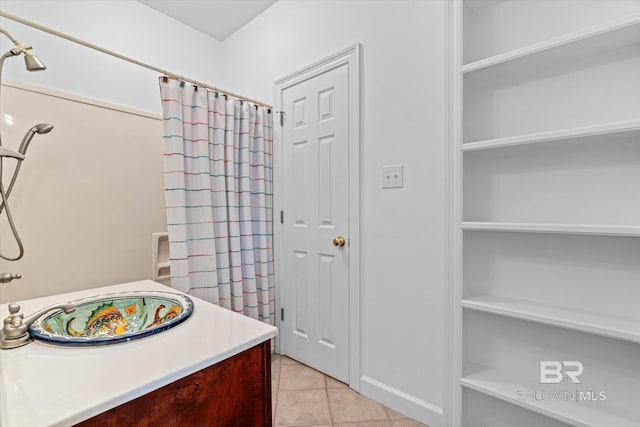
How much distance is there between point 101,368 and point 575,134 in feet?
5.30

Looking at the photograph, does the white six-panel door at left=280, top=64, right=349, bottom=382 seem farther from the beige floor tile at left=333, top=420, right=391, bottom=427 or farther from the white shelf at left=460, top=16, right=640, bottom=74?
the white shelf at left=460, top=16, right=640, bottom=74

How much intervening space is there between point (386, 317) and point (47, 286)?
1800 millimetres

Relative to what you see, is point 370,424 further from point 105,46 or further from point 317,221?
point 105,46

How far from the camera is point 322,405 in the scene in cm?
170

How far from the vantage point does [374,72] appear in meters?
1.74

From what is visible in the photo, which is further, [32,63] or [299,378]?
[299,378]

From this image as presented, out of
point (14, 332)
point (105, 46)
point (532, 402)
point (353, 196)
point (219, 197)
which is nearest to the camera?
point (14, 332)

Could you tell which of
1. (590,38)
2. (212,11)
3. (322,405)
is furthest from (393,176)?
(212,11)

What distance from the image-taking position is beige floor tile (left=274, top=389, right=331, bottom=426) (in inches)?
Answer: 62.0

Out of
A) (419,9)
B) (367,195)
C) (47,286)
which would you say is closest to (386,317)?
(367,195)

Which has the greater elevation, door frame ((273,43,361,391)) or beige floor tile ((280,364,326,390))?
door frame ((273,43,361,391))

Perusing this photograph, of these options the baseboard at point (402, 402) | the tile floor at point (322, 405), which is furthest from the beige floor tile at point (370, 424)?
the baseboard at point (402, 402)

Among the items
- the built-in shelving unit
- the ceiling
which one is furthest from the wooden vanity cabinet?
the ceiling

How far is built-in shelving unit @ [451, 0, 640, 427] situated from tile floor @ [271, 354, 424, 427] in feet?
1.42
